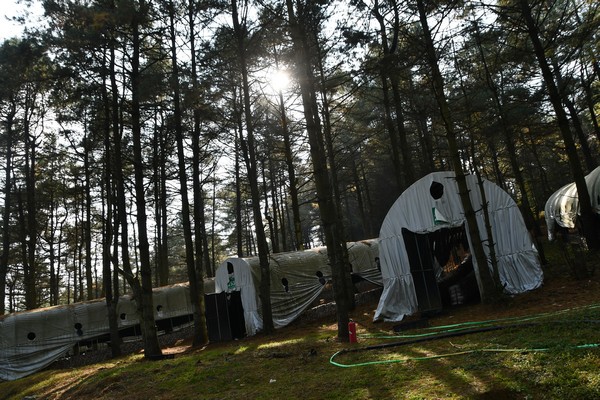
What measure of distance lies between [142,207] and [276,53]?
22.7ft

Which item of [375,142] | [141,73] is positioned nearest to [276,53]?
[141,73]

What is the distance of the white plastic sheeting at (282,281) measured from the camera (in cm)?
1584

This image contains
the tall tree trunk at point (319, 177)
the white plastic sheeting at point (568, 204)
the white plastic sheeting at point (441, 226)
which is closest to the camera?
the tall tree trunk at point (319, 177)

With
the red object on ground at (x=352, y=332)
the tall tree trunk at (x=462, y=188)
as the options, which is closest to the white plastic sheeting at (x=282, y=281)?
the red object on ground at (x=352, y=332)

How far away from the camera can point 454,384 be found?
4.51m

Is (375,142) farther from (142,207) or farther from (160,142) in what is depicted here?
(142,207)

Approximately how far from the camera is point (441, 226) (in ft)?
38.1

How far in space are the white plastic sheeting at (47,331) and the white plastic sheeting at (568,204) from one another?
1807 centimetres

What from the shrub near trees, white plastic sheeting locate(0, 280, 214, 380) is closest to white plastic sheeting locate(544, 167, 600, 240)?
the shrub near trees

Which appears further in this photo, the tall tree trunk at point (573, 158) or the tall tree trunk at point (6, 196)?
the tall tree trunk at point (6, 196)

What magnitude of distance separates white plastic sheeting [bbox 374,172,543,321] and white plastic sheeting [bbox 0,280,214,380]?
11.4 m

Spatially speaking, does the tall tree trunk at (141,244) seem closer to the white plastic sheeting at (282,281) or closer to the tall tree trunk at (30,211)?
the white plastic sheeting at (282,281)

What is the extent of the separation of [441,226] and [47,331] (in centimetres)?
1629

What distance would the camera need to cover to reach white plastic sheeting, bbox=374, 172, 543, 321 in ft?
36.3
